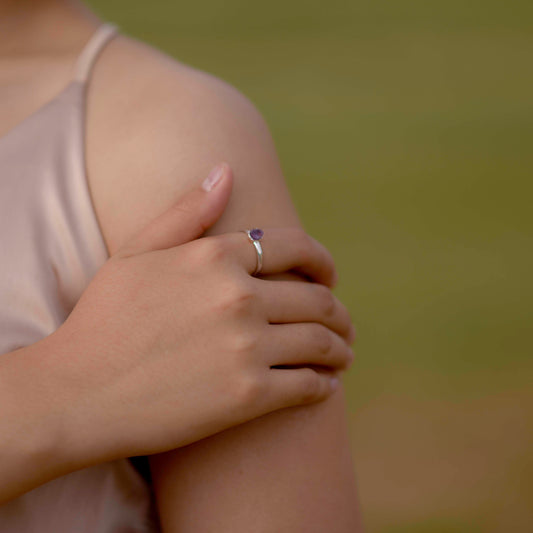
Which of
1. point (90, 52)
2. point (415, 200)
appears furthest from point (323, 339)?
point (415, 200)

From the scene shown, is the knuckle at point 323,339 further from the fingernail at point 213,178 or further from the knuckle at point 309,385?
the fingernail at point 213,178

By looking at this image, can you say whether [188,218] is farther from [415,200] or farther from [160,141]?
[415,200]

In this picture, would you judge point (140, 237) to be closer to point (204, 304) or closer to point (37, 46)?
point (204, 304)

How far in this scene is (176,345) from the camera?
57cm

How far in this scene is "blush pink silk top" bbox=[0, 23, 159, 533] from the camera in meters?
0.65


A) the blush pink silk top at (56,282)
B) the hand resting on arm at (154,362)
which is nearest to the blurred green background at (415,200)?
the blush pink silk top at (56,282)

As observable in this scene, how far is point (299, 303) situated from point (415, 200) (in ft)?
9.96

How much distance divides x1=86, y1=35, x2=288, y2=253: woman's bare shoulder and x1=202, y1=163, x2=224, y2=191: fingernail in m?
0.02

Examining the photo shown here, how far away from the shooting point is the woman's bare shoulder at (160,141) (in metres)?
0.64

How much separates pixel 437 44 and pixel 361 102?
0.57 m

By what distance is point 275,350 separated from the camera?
60 centimetres

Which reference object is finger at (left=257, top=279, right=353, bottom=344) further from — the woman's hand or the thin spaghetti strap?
the thin spaghetti strap

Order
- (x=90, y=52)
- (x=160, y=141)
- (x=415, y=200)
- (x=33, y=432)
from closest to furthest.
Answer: (x=33, y=432) < (x=160, y=141) < (x=90, y=52) < (x=415, y=200)

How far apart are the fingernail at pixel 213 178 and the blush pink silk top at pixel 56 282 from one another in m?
0.13
